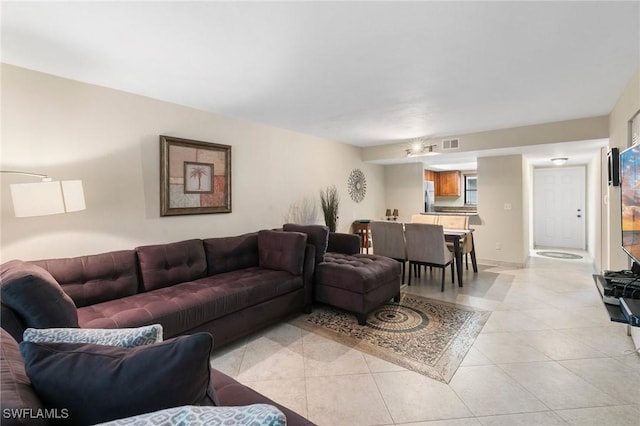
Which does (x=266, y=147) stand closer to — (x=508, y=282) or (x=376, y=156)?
(x=376, y=156)

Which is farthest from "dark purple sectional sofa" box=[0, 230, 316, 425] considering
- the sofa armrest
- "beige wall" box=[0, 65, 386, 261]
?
the sofa armrest

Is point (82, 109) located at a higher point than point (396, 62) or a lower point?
lower

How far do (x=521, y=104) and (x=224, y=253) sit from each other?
370cm

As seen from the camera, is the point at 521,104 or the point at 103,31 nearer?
the point at 103,31

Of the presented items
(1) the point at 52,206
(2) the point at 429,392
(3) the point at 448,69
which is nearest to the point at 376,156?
(3) the point at 448,69

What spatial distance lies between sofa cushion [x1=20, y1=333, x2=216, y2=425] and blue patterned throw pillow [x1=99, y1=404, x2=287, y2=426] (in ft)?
0.43

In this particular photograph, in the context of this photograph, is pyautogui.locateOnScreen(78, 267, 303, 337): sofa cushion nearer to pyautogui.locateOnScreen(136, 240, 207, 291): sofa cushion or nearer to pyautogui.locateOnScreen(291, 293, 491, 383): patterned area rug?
pyautogui.locateOnScreen(136, 240, 207, 291): sofa cushion

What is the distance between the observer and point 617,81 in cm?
264

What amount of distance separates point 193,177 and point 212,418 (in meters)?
3.06

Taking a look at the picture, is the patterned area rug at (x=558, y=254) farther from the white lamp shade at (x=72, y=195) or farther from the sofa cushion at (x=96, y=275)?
the white lamp shade at (x=72, y=195)

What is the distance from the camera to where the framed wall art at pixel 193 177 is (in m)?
3.06

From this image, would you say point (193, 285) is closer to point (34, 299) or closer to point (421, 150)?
point (34, 299)

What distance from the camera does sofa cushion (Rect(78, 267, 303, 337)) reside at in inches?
79.3

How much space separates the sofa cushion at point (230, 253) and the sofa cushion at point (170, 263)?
0.09 meters
